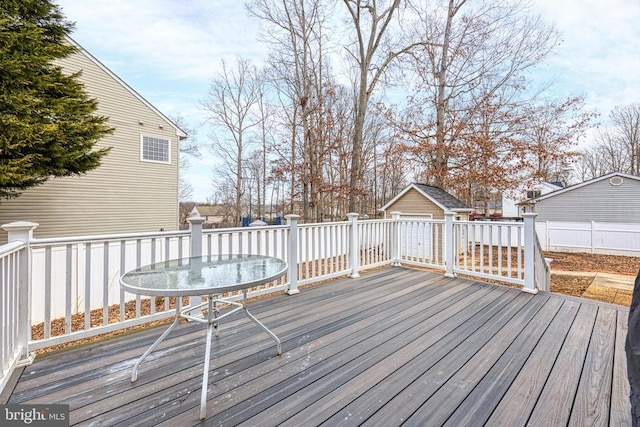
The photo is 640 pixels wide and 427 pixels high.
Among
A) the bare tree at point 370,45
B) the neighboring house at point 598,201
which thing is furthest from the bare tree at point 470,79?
the neighboring house at point 598,201

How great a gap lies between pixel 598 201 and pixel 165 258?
51.8ft

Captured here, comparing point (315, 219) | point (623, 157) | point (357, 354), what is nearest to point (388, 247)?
point (357, 354)

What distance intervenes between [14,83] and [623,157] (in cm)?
2643

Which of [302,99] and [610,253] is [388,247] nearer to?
[302,99]

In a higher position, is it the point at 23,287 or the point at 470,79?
the point at 470,79

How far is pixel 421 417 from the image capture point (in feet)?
5.10

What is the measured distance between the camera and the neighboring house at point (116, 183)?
26.5 feet

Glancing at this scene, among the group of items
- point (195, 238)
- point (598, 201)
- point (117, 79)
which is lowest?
point (195, 238)

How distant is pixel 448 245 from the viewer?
471 centimetres

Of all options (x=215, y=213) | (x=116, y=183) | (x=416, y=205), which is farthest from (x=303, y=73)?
(x=215, y=213)

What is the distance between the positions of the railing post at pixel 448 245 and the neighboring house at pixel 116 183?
30.4 ft

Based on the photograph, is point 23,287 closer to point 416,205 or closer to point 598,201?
point 416,205

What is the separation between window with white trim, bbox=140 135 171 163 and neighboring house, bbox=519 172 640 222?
560 inches

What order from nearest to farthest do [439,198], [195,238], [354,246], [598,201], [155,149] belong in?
1. [195,238]
2. [354,246]
3. [439,198]
4. [155,149]
5. [598,201]
